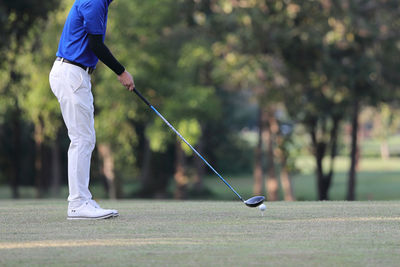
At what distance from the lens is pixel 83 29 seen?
7926 mm

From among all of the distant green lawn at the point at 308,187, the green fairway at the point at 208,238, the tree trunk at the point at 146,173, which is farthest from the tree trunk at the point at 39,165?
the green fairway at the point at 208,238

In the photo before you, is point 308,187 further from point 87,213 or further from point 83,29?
point 83,29

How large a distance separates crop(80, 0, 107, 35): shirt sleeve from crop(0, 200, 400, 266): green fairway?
72.2 inches

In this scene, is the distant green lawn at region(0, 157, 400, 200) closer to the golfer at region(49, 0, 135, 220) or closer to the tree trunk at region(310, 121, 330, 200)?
the tree trunk at region(310, 121, 330, 200)

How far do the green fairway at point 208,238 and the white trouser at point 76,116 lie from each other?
0.38 metres

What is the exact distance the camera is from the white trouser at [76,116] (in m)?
7.96

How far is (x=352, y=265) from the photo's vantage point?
5164 mm

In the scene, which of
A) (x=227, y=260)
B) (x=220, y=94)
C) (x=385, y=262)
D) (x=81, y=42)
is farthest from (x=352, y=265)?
(x=220, y=94)

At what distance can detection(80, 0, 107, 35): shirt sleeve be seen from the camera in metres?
7.77

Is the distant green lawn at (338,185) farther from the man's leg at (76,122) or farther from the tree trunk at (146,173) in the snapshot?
the man's leg at (76,122)

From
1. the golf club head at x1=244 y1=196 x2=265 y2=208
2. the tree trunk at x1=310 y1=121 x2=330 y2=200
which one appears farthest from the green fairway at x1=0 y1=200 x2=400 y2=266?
the tree trunk at x1=310 y1=121 x2=330 y2=200

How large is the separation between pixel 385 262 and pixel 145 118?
90.2 feet

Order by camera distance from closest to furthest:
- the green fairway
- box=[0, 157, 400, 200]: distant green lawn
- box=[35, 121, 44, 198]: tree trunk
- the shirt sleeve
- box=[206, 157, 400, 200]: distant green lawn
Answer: the green fairway → the shirt sleeve → box=[35, 121, 44, 198]: tree trunk → box=[0, 157, 400, 200]: distant green lawn → box=[206, 157, 400, 200]: distant green lawn

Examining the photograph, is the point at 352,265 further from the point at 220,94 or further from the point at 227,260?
the point at 220,94
